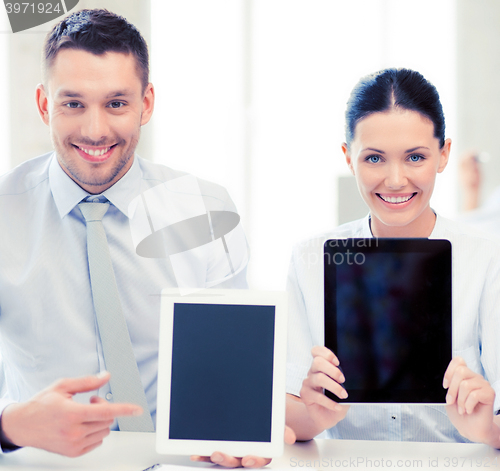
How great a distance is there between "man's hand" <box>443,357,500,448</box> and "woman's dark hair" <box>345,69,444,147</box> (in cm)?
57

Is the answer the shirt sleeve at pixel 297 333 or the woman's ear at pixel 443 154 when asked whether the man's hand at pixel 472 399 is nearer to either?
the shirt sleeve at pixel 297 333

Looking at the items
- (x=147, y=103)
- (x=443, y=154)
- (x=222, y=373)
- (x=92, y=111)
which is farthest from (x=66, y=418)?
(x=443, y=154)

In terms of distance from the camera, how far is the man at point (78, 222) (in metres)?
1.26

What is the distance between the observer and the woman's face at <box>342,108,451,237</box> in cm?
119

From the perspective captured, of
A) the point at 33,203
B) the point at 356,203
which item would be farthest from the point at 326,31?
the point at 33,203

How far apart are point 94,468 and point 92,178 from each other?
700 mm

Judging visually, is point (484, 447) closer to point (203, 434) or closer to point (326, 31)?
point (203, 434)

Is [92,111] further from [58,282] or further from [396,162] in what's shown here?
[396,162]

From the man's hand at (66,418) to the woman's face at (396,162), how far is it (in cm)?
72

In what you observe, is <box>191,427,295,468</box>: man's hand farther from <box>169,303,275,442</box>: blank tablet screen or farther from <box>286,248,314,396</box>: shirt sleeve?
<box>286,248,314,396</box>: shirt sleeve

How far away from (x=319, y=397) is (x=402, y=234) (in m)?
0.52

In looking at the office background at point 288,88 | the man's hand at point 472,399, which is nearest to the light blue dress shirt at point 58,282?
the man's hand at point 472,399

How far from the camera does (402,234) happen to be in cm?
129

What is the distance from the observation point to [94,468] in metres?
0.85
